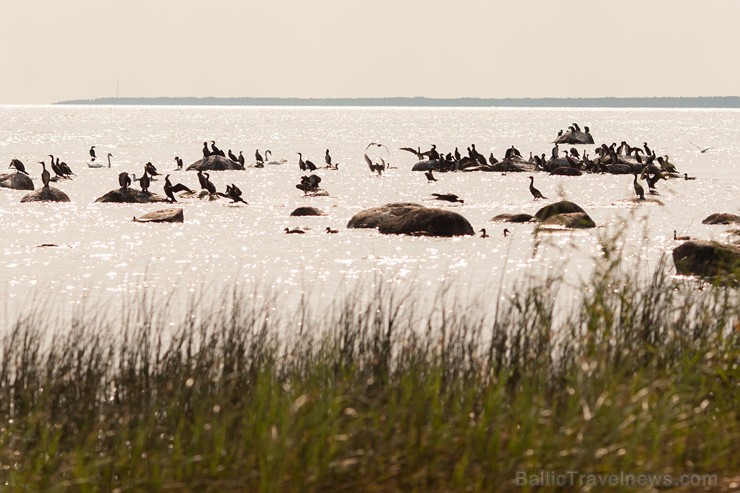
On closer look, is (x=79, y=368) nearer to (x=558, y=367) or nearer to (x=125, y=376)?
(x=125, y=376)

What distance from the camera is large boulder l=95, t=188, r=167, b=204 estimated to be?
3769 cm

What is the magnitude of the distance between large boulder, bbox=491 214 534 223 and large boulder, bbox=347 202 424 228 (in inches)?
127

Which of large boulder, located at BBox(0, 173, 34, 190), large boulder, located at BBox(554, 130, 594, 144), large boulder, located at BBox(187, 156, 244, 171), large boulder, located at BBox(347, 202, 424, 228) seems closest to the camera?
large boulder, located at BBox(347, 202, 424, 228)

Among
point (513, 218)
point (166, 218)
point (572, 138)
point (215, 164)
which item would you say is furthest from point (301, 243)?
point (572, 138)

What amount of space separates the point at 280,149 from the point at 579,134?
2533cm

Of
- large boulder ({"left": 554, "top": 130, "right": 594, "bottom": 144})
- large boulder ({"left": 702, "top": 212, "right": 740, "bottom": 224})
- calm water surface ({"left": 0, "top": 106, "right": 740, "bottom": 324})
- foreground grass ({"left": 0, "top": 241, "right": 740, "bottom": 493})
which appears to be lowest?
calm water surface ({"left": 0, "top": 106, "right": 740, "bottom": 324})

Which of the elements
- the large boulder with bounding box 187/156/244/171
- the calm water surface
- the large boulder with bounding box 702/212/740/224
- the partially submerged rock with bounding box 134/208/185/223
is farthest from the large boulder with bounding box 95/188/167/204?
the large boulder with bounding box 187/156/244/171

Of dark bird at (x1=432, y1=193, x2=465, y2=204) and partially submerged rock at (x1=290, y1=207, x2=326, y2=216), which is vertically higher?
dark bird at (x1=432, y1=193, x2=465, y2=204)

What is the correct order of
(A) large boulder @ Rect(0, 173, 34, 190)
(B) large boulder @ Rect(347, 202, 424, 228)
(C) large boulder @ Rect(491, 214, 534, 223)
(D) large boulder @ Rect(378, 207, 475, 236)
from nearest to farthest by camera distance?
(D) large boulder @ Rect(378, 207, 475, 236) < (B) large boulder @ Rect(347, 202, 424, 228) < (C) large boulder @ Rect(491, 214, 534, 223) < (A) large boulder @ Rect(0, 173, 34, 190)

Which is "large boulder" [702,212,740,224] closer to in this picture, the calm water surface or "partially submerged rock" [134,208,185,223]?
the calm water surface

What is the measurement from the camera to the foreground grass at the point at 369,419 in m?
6.80

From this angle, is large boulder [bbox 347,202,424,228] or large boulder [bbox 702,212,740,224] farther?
large boulder [bbox 702,212,740,224]

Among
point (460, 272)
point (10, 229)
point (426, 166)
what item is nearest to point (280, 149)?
point (426, 166)

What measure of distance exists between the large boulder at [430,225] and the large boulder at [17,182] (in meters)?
20.7
